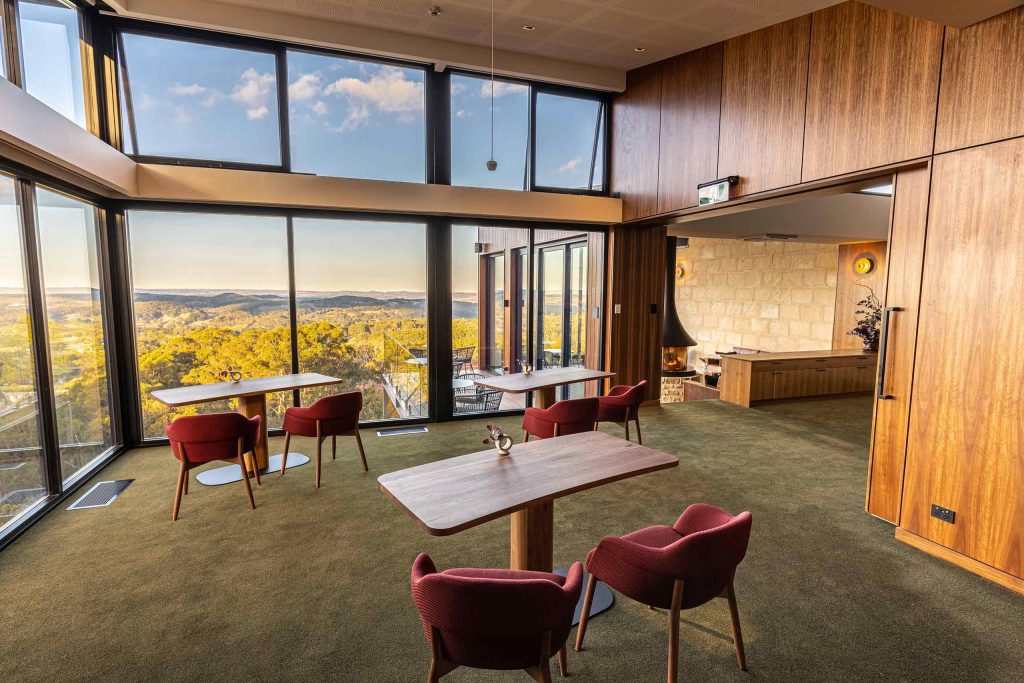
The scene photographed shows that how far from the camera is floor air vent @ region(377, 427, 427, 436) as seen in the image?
6.06m

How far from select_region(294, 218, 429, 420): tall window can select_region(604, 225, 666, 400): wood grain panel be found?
252cm

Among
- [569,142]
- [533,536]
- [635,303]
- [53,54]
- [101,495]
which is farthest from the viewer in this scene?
[635,303]

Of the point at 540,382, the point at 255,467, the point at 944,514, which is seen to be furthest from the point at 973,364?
the point at 255,467

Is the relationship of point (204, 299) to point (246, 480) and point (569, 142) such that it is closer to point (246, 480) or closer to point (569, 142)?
point (246, 480)

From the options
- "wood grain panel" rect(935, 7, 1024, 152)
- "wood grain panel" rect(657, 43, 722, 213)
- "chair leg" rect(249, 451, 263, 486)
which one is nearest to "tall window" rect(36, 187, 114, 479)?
"chair leg" rect(249, 451, 263, 486)

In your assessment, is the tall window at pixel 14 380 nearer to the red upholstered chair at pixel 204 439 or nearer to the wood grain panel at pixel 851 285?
the red upholstered chair at pixel 204 439

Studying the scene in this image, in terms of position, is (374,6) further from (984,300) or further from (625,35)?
(984,300)

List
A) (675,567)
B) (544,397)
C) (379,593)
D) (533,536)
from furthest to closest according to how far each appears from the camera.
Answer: (544,397)
(379,593)
(533,536)
(675,567)

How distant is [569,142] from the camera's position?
6758 millimetres

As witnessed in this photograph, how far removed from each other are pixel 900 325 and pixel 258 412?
5139 mm

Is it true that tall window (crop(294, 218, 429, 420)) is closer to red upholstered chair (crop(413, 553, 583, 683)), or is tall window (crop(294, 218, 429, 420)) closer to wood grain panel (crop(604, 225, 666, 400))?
wood grain panel (crop(604, 225, 666, 400))

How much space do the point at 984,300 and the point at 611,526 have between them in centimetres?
266

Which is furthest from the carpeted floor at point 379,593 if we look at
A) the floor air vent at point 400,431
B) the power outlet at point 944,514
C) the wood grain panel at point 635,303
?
the wood grain panel at point 635,303

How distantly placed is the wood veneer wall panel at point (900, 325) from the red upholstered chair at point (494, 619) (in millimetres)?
3055
